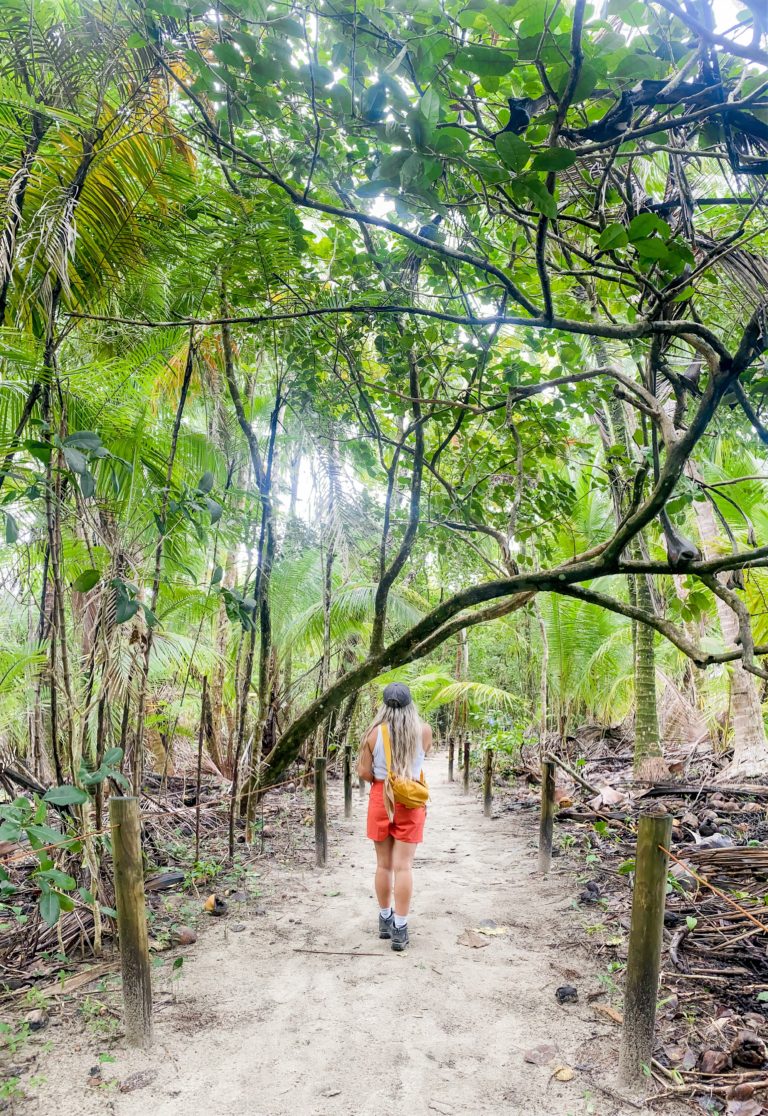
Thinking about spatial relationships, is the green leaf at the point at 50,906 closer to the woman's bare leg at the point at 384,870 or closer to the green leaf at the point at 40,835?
the green leaf at the point at 40,835

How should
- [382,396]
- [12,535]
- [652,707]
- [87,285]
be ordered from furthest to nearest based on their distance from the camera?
[652,707] < [382,396] < [87,285] < [12,535]

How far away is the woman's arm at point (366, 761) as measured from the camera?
3.60 meters

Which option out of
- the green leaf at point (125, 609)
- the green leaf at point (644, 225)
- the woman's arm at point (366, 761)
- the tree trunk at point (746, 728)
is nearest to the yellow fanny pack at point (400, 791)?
the woman's arm at point (366, 761)

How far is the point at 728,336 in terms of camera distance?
370cm

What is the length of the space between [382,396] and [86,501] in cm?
232

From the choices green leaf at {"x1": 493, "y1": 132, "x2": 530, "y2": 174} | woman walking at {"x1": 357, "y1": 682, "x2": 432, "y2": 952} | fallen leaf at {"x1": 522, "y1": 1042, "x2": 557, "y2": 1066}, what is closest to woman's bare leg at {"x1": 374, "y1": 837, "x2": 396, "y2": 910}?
woman walking at {"x1": 357, "y1": 682, "x2": 432, "y2": 952}

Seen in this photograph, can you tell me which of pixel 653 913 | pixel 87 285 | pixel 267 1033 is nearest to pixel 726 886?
pixel 653 913

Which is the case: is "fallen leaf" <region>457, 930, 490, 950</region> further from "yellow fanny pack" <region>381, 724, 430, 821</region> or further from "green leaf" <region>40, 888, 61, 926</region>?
"green leaf" <region>40, 888, 61, 926</region>

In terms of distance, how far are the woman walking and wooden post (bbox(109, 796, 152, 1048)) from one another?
1406 mm

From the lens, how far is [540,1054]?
237 centimetres

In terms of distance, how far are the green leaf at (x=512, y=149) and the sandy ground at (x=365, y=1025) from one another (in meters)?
2.77

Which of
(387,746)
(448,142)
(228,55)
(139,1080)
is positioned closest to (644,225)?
(448,142)

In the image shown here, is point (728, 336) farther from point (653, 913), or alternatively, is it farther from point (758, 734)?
point (758, 734)

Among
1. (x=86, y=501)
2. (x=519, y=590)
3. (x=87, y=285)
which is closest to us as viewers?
(x=86, y=501)
